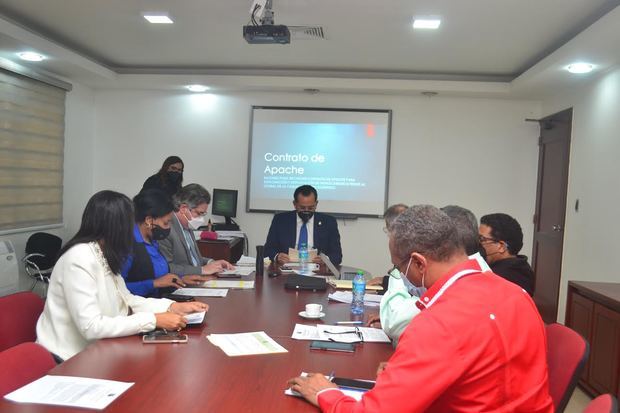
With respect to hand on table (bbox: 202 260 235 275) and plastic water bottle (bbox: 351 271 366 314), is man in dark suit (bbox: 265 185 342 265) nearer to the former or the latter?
hand on table (bbox: 202 260 235 275)

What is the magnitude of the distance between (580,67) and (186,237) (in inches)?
150

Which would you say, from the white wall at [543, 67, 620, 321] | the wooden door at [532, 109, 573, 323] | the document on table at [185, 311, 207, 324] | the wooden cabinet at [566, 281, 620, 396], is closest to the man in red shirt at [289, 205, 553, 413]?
the document on table at [185, 311, 207, 324]

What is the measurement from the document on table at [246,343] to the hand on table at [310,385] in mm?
346

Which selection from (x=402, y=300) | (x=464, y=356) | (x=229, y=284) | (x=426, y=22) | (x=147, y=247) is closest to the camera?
(x=464, y=356)

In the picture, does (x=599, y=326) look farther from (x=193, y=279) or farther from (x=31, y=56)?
(x=31, y=56)

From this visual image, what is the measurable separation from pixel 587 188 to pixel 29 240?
561cm

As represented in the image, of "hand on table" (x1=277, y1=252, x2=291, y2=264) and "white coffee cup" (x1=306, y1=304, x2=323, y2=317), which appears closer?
"white coffee cup" (x1=306, y1=304, x2=323, y2=317)

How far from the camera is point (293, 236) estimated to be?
4.18 metres

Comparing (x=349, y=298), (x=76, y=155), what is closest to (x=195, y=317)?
(x=349, y=298)

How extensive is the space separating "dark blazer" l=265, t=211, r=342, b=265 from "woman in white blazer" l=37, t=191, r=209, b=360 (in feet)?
6.59

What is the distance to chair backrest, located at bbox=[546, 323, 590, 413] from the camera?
150 cm

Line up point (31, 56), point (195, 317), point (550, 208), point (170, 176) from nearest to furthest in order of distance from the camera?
point (195, 317) → point (31, 56) → point (170, 176) → point (550, 208)

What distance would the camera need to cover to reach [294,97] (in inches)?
239

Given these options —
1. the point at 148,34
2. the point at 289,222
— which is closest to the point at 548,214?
the point at 289,222
